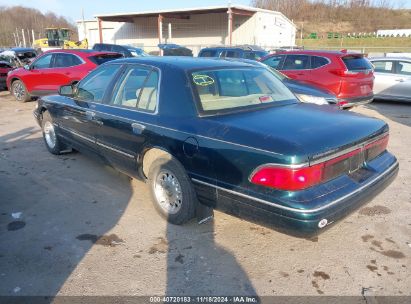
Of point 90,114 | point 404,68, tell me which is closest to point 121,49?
point 404,68

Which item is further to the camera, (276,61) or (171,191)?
(276,61)

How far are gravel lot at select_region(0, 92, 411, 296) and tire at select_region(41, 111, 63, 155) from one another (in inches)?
47.6

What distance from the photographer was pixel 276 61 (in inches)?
414

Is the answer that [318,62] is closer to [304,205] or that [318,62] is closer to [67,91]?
[67,91]

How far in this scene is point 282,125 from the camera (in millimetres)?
3111

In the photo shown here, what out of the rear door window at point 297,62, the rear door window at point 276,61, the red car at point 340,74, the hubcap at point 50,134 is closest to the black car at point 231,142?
the hubcap at point 50,134

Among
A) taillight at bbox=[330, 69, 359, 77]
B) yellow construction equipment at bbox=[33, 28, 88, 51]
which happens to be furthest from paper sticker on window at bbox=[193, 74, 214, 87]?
yellow construction equipment at bbox=[33, 28, 88, 51]

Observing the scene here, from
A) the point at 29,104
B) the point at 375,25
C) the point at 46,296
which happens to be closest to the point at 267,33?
the point at 29,104

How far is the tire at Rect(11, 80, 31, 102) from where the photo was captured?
1200 cm

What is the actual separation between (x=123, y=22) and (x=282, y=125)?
4634 cm

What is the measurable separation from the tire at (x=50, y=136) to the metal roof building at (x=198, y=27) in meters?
29.6

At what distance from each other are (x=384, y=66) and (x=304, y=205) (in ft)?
34.7

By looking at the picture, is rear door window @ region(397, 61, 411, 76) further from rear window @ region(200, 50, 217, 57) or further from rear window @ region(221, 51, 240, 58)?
rear window @ region(200, 50, 217, 57)

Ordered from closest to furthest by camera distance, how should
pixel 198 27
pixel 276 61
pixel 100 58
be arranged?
pixel 276 61 < pixel 100 58 < pixel 198 27
